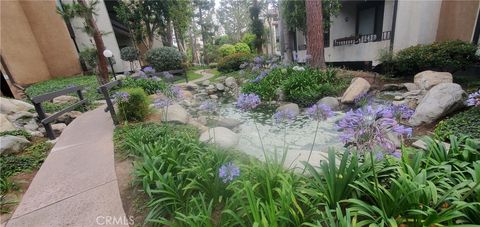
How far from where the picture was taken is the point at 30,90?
9570 millimetres

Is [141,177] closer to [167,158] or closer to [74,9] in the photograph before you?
[167,158]

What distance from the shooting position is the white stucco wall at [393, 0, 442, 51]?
8.15 m

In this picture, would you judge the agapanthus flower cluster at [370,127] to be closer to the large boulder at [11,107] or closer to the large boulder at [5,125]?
the large boulder at [5,125]

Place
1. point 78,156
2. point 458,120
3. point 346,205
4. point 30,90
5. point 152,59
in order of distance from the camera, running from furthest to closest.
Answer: point 152,59, point 30,90, point 458,120, point 78,156, point 346,205

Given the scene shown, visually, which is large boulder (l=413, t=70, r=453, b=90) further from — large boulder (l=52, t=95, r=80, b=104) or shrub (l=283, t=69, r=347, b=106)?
large boulder (l=52, t=95, r=80, b=104)

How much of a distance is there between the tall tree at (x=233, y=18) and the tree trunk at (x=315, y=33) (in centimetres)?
3185

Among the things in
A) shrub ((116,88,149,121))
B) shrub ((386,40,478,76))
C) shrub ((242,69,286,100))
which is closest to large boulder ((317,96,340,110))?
shrub ((242,69,286,100))

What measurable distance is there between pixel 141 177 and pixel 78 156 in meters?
1.58

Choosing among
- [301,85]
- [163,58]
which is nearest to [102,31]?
[163,58]

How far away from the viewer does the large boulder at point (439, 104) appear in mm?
4207

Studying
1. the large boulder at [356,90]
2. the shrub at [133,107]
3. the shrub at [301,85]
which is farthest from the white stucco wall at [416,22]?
the shrub at [133,107]

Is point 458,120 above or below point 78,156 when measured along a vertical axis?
below

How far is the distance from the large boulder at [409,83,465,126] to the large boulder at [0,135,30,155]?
723 cm

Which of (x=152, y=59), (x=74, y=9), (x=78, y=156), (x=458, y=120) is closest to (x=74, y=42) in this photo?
(x=152, y=59)
